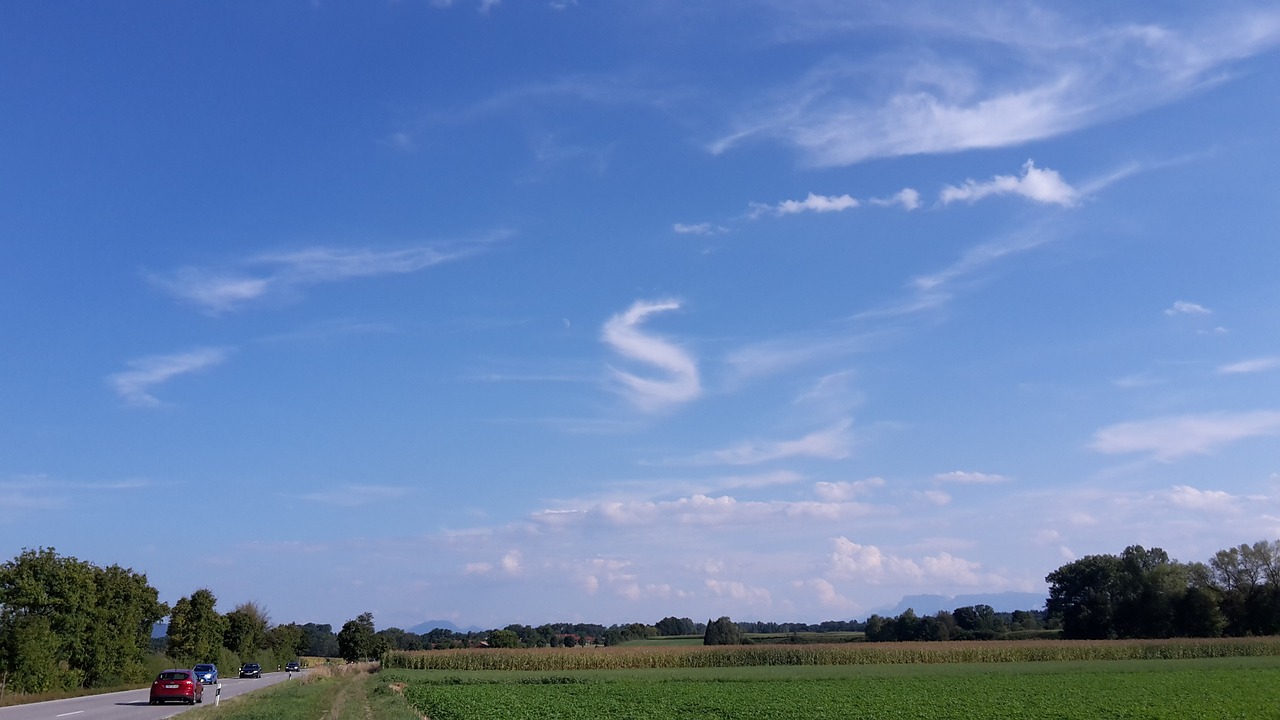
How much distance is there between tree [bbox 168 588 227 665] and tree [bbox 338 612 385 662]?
2422 inches

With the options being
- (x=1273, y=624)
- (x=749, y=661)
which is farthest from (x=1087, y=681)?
(x=1273, y=624)

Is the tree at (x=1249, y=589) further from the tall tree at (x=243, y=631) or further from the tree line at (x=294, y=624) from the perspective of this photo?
the tall tree at (x=243, y=631)

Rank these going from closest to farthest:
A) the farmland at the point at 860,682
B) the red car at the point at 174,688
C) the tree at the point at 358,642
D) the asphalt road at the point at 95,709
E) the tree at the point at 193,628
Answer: the asphalt road at the point at 95,709 → the farmland at the point at 860,682 → the red car at the point at 174,688 → the tree at the point at 193,628 → the tree at the point at 358,642

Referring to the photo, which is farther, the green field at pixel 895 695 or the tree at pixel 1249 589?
the tree at pixel 1249 589

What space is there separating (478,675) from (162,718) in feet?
161

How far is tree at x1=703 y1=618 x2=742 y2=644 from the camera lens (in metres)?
146

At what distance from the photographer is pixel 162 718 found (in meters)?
33.5

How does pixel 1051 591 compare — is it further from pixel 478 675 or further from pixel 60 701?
pixel 60 701

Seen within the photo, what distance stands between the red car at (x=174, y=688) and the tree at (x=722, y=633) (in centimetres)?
10818

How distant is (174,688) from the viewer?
4350cm

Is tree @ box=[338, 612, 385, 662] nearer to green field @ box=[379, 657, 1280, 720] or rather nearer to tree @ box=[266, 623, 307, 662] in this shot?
tree @ box=[266, 623, 307, 662]

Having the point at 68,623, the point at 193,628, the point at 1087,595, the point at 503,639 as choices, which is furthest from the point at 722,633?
the point at 68,623

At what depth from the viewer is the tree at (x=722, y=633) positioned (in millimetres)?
145875

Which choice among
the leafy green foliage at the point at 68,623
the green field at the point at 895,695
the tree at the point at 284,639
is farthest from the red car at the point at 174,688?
the tree at the point at 284,639
